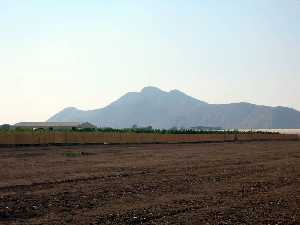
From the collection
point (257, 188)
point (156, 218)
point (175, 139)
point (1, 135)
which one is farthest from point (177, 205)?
point (175, 139)

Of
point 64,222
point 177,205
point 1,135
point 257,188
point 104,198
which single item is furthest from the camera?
point 1,135

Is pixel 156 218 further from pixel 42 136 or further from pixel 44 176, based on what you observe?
pixel 42 136

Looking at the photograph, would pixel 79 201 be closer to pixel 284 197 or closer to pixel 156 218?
pixel 156 218

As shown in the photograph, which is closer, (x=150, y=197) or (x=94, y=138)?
(x=150, y=197)

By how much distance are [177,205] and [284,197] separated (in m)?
3.43

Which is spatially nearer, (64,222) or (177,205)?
(64,222)

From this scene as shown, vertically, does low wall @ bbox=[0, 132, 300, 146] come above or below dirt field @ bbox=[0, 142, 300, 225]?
above

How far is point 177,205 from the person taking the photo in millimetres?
13375

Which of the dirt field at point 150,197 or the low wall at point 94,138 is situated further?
the low wall at point 94,138

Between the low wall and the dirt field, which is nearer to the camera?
the dirt field

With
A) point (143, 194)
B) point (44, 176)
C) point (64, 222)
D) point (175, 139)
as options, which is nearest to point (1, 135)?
point (175, 139)

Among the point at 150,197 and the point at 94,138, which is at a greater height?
the point at 94,138

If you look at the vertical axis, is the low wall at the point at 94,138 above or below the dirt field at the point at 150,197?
above

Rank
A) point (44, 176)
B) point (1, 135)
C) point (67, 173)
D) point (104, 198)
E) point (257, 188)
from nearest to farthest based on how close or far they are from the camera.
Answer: point (104, 198) < point (257, 188) < point (44, 176) < point (67, 173) < point (1, 135)
